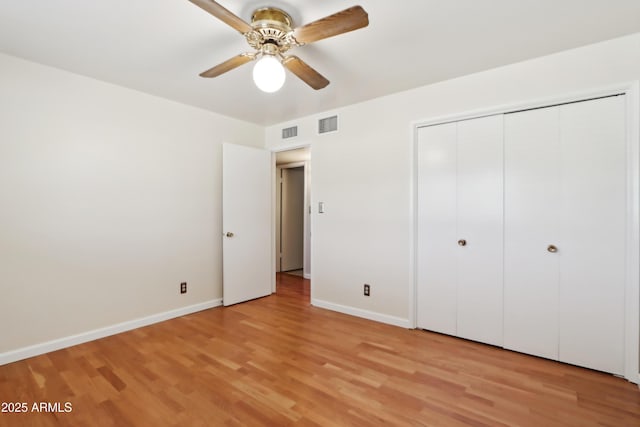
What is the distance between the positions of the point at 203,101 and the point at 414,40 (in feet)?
7.68

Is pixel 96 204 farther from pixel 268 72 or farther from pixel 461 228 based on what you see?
pixel 461 228

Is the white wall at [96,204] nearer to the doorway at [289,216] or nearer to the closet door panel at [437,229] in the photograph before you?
the doorway at [289,216]

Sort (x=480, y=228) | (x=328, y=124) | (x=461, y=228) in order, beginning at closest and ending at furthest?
(x=480, y=228) → (x=461, y=228) → (x=328, y=124)

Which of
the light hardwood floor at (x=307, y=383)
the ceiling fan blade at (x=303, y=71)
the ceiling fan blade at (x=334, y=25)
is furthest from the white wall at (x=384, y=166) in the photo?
the ceiling fan blade at (x=334, y=25)

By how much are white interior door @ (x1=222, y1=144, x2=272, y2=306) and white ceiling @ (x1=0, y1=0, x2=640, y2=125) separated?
115 centimetres

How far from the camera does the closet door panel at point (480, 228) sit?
8.62 ft

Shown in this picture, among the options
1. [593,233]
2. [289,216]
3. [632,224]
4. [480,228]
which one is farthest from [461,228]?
[289,216]

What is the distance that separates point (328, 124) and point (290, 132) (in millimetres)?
648

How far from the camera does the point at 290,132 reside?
411 cm

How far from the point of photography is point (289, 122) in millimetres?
4137

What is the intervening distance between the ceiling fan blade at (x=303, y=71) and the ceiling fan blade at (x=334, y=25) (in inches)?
7.3

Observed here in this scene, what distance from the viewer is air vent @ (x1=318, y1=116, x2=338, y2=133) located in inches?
143

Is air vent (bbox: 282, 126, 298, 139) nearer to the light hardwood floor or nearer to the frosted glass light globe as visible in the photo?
the frosted glass light globe

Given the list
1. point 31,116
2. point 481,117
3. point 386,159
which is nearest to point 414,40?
point 481,117
